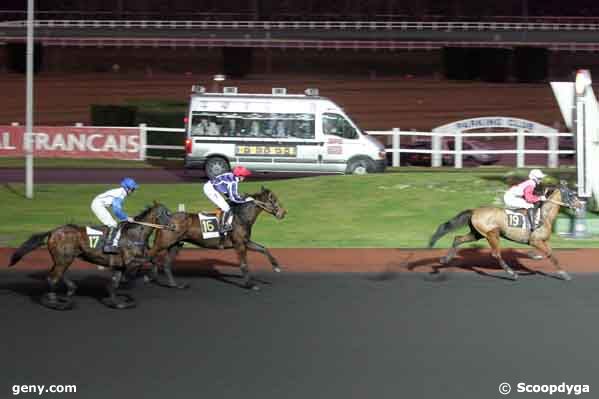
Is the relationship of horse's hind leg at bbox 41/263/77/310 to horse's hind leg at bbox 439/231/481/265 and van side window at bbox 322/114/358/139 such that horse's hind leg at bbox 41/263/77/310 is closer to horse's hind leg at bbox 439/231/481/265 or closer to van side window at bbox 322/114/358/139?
horse's hind leg at bbox 439/231/481/265

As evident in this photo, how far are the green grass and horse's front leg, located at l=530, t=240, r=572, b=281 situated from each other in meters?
2.94

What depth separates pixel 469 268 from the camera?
19.3 metres

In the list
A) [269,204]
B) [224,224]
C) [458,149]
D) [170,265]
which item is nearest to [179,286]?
[170,265]

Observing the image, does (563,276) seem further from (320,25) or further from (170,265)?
(320,25)

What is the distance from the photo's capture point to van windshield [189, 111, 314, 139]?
30594mm

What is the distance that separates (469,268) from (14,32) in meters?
47.6

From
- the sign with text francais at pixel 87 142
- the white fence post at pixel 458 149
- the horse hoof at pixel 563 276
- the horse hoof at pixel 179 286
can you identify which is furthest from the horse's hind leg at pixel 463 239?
the sign with text francais at pixel 87 142

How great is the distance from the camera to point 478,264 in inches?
773

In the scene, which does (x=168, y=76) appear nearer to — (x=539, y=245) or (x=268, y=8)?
(x=268, y=8)

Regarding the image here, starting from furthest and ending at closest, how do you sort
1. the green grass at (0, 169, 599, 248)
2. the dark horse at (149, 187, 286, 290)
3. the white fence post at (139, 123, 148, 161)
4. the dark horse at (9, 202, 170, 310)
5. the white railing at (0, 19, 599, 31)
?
the white railing at (0, 19, 599, 31), the white fence post at (139, 123, 148, 161), the green grass at (0, 169, 599, 248), the dark horse at (149, 187, 286, 290), the dark horse at (9, 202, 170, 310)

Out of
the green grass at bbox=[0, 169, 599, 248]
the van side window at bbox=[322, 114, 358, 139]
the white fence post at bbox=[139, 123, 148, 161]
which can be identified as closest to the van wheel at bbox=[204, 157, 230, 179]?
the green grass at bbox=[0, 169, 599, 248]

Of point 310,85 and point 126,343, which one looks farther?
point 310,85

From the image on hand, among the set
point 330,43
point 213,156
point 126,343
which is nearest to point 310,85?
point 330,43

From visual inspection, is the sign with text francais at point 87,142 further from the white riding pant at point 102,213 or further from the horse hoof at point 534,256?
the white riding pant at point 102,213
